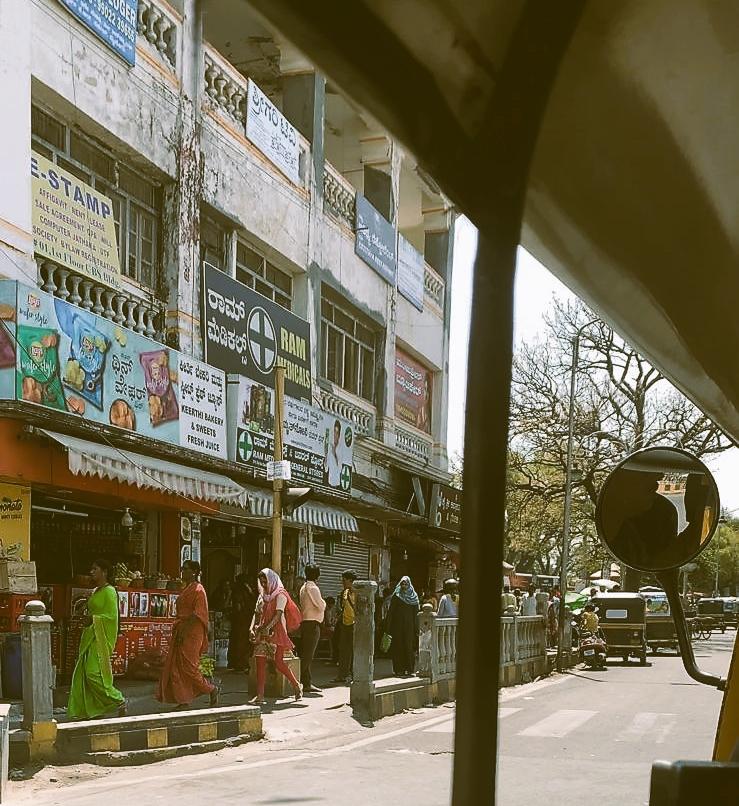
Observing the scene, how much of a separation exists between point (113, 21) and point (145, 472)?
443 centimetres

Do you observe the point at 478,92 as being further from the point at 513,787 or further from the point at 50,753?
the point at 50,753

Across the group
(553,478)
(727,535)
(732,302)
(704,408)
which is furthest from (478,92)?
(553,478)

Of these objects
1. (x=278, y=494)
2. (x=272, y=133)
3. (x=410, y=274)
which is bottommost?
→ (x=278, y=494)

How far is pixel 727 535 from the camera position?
236 centimetres

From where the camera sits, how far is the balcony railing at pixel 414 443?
19141 mm

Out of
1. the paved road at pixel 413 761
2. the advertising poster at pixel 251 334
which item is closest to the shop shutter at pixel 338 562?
the advertising poster at pixel 251 334

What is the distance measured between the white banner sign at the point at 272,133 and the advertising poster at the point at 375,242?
1.05 m

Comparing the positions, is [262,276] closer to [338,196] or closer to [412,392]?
[338,196]

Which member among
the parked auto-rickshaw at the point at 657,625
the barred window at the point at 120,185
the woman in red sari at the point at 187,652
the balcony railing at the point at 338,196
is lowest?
the parked auto-rickshaw at the point at 657,625

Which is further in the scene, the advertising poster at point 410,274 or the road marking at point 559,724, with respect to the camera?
the advertising poster at point 410,274

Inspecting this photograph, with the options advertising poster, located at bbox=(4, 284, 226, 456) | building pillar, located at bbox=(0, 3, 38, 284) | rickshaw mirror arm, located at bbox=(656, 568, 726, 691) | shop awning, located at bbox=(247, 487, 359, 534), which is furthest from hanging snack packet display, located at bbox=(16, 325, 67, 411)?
rickshaw mirror arm, located at bbox=(656, 568, 726, 691)

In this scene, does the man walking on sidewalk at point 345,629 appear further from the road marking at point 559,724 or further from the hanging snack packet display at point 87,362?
the hanging snack packet display at point 87,362

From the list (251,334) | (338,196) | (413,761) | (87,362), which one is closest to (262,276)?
(251,334)

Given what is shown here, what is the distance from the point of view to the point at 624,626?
67.5 feet
